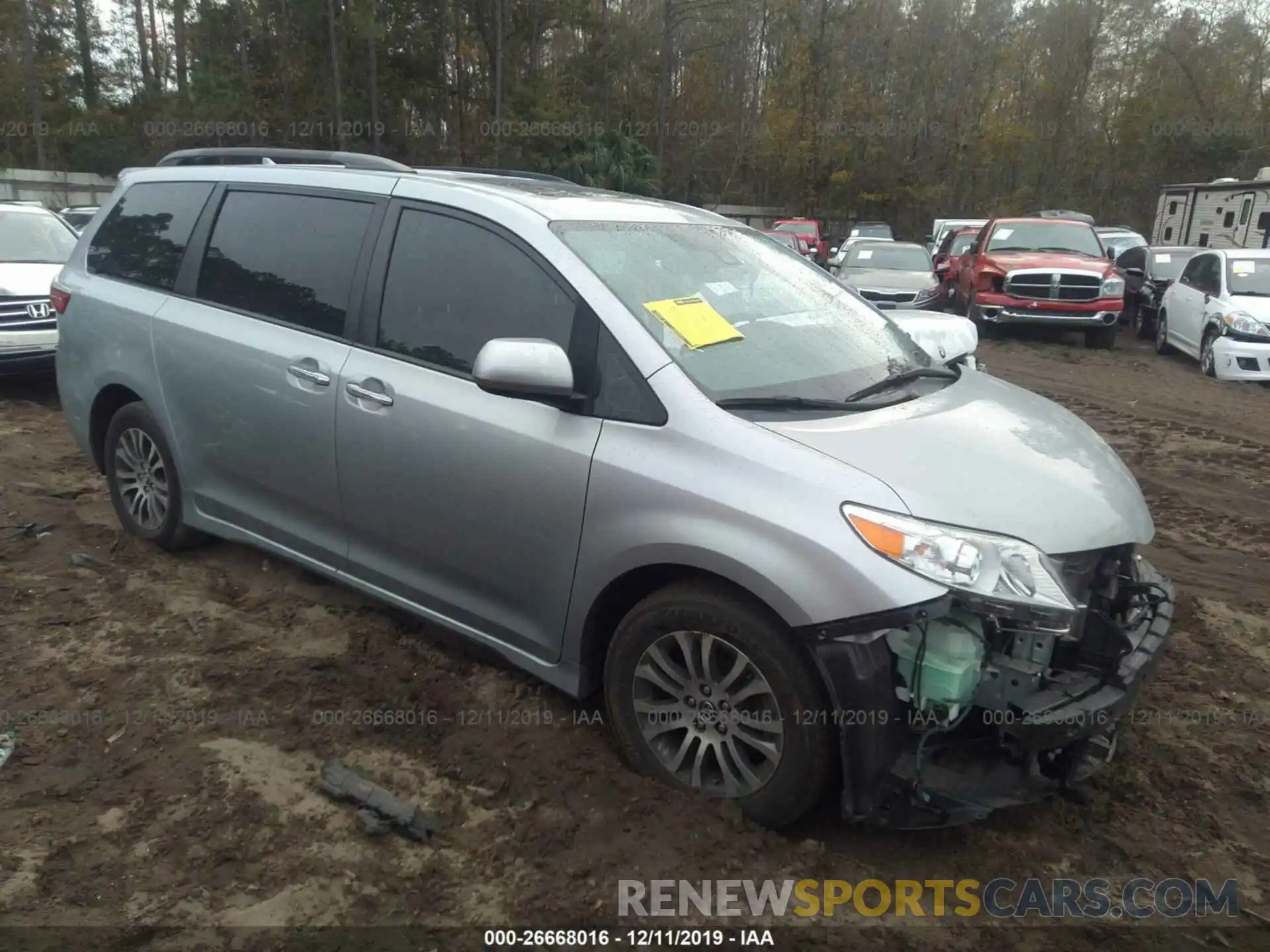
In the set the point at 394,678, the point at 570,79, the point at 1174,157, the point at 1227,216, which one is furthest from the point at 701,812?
the point at 1174,157

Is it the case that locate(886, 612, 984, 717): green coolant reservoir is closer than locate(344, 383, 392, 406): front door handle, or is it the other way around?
locate(886, 612, 984, 717): green coolant reservoir

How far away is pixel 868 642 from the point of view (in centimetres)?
252

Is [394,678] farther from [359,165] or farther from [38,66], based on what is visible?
[38,66]

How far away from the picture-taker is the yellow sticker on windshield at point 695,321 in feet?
10.2

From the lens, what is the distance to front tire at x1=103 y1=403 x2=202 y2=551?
4500mm

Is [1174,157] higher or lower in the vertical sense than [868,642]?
higher

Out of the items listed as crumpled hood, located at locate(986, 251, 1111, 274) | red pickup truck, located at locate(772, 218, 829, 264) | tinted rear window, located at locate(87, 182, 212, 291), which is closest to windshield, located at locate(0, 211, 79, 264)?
tinted rear window, located at locate(87, 182, 212, 291)

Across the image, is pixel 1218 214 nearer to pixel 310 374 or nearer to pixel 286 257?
pixel 286 257

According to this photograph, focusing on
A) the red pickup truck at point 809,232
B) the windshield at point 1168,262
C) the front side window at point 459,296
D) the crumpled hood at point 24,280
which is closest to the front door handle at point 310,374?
the front side window at point 459,296

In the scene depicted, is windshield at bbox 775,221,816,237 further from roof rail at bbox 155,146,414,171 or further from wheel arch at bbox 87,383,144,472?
wheel arch at bbox 87,383,144,472

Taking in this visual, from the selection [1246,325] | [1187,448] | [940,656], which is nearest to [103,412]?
[940,656]

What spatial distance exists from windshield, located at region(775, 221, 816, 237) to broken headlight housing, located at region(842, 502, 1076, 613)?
25.9 meters

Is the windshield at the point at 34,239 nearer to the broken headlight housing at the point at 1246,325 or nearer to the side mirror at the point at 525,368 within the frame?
the side mirror at the point at 525,368

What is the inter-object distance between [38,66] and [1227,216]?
35.2m
